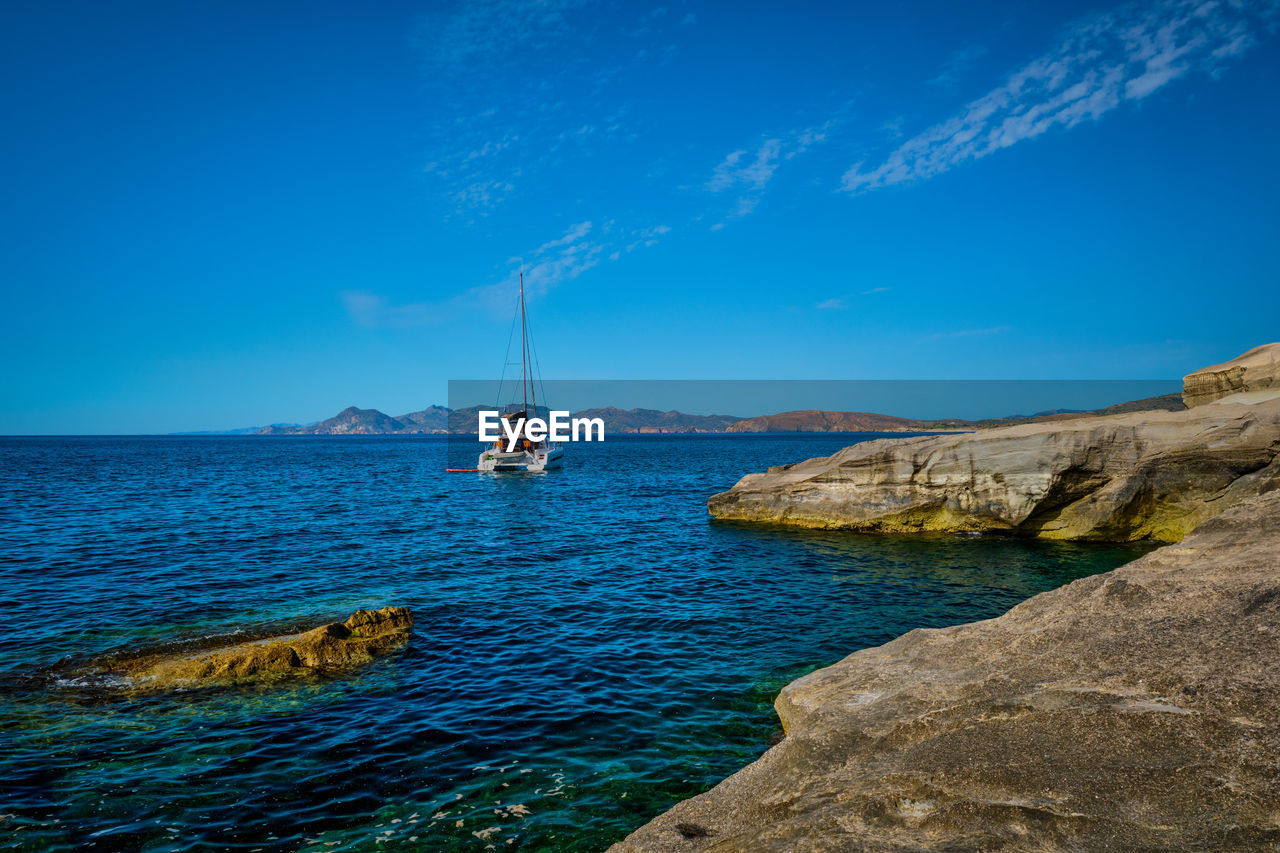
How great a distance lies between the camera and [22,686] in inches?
486

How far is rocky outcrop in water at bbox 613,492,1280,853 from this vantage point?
5.02m

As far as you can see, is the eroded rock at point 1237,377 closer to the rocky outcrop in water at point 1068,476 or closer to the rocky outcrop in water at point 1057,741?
the rocky outcrop in water at point 1068,476

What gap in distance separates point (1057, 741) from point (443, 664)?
36.7 ft

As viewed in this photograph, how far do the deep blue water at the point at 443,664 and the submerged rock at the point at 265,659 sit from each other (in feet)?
2.09

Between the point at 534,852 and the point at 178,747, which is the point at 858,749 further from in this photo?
the point at 178,747

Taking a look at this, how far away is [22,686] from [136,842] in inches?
286

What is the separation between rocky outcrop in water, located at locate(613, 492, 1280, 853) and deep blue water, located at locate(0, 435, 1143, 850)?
2315 mm

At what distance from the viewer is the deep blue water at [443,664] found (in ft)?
27.7

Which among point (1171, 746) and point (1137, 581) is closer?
point (1171, 746)

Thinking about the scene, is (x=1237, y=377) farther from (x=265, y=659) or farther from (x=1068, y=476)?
(x=265, y=659)

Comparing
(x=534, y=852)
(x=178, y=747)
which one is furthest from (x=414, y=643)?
(x=534, y=852)

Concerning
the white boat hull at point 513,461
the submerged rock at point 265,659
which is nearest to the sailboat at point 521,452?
the white boat hull at point 513,461

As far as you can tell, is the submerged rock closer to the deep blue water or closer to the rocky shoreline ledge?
the deep blue water

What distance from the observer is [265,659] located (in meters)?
13.2
